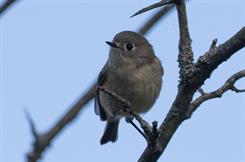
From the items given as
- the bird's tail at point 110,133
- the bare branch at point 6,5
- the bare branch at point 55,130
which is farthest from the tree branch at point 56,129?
the bird's tail at point 110,133

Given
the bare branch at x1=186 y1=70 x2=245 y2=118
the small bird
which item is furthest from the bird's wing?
the bare branch at x1=186 y1=70 x2=245 y2=118

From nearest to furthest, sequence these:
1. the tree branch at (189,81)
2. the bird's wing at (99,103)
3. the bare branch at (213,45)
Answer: the tree branch at (189,81)
the bare branch at (213,45)
the bird's wing at (99,103)

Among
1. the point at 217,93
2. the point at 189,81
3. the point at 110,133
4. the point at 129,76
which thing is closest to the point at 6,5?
the point at 189,81

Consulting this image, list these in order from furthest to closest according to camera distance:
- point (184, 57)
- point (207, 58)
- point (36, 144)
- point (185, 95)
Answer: point (184, 57) < point (185, 95) < point (207, 58) < point (36, 144)

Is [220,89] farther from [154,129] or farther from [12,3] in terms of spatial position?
[12,3]

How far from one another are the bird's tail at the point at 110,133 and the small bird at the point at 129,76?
1.25 metres

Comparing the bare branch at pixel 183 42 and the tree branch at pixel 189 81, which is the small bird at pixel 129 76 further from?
the tree branch at pixel 189 81

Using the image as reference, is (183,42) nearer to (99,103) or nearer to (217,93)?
(217,93)

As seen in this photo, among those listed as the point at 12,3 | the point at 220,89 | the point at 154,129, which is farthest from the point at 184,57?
the point at 12,3

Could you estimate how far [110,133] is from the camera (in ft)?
24.4

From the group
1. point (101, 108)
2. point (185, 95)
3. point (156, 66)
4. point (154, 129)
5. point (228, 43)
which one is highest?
point (156, 66)

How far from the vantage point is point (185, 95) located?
2602 mm

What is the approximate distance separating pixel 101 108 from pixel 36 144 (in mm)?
3899

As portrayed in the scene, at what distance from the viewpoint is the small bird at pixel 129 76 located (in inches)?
227
